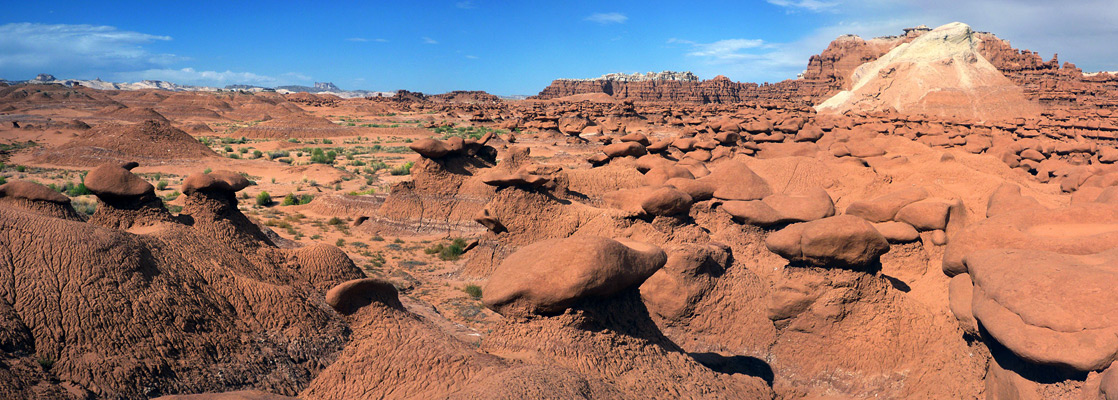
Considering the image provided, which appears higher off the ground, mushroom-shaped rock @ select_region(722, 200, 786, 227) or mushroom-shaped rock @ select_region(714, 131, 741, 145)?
mushroom-shaped rock @ select_region(714, 131, 741, 145)

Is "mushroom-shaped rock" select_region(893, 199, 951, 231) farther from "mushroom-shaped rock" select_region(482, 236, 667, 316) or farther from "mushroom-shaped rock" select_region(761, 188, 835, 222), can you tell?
"mushroom-shaped rock" select_region(482, 236, 667, 316)

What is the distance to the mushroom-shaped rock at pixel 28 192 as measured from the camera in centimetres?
701

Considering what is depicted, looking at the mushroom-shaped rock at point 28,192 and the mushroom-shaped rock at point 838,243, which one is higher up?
the mushroom-shaped rock at point 28,192

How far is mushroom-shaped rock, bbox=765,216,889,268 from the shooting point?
6.37 m

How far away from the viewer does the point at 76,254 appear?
5523 millimetres

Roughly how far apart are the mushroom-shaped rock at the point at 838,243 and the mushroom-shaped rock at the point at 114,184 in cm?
744

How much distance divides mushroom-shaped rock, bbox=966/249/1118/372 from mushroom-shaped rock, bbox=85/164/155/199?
8606 mm

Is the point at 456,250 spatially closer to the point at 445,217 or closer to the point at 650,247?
the point at 445,217

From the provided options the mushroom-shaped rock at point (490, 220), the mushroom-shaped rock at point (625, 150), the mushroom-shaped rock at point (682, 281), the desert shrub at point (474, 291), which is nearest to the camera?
the mushroom-shaped rock at point (682, 281)

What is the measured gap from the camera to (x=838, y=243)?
6426mm

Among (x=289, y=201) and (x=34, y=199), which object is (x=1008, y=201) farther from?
(x=289, y=201)

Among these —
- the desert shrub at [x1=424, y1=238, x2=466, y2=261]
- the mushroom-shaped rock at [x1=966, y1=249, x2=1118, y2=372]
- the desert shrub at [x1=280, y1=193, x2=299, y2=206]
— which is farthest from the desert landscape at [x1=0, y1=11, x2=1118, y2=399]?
the desert shrub at [x1=280, y1=193, x2=299, y2=206]

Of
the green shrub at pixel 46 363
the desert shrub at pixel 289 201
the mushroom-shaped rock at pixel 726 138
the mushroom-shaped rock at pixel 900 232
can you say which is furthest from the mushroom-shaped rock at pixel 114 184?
the mushroom-shaped rock at pixel 726 138

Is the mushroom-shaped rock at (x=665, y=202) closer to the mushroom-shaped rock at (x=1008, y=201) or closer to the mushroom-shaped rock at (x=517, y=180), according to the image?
the mushroom-shaped rock at (x=517, y=180)
